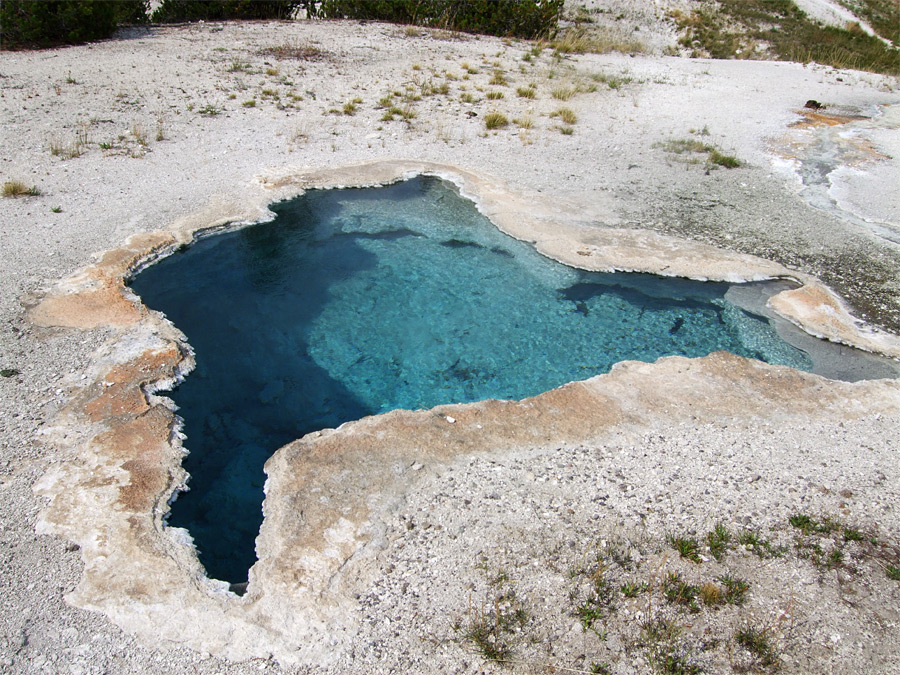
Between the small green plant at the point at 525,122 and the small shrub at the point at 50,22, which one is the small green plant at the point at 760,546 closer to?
the small green plant at the point at 525,122

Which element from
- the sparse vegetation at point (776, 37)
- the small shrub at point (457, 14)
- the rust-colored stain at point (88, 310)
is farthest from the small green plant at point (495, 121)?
the sparse vegetation at point (776, 37)

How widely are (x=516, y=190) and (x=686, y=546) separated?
626 centimetres

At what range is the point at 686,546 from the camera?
13.1 feet

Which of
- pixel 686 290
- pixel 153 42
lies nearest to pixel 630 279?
pixel 686 290

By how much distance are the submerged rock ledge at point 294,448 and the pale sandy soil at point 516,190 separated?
11 cm

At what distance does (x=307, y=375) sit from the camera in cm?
607

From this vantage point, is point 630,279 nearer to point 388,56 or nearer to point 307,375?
point 307,375

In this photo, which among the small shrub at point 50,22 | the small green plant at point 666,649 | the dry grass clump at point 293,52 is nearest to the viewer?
the small green plant at point 666,649

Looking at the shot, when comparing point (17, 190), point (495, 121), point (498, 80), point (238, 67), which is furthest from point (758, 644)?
point (238, 67)

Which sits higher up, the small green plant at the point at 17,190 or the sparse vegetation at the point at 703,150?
the sparse vegetation at the point at 703,150

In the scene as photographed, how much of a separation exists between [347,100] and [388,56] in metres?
3.27

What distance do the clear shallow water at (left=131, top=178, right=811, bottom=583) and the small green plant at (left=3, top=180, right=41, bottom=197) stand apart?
2.34 meters

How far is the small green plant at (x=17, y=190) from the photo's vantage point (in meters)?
7.85

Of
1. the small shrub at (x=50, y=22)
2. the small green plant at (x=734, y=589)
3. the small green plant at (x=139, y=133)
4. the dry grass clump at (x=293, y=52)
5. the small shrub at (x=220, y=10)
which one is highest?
the small shrub at (x=220, y=10)
